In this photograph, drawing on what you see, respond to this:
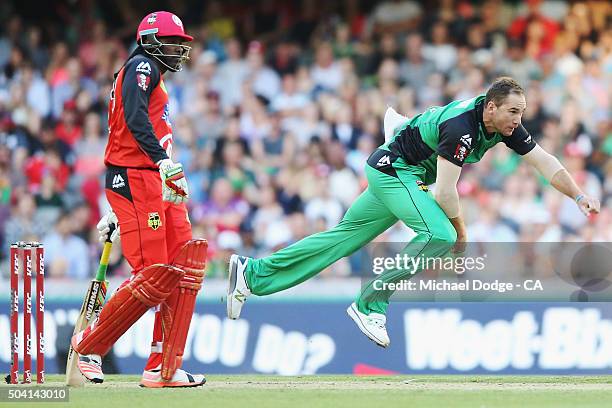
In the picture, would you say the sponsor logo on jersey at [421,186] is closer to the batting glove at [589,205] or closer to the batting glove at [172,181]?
the batting glove at [589,205]

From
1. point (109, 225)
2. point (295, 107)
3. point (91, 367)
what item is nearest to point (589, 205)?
point (109, 225)

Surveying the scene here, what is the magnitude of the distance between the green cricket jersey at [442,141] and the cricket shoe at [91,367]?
2364mm

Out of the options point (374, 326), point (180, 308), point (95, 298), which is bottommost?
point (374, 326)

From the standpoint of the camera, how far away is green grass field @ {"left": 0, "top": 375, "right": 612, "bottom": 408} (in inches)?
294

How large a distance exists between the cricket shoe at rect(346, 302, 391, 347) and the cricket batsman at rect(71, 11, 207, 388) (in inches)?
46.4

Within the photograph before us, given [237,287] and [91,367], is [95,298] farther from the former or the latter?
[237,287]

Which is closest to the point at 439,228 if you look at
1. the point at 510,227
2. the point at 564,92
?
the point at 510,227

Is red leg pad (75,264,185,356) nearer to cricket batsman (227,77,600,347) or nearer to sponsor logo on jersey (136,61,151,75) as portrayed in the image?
cricket batsman (227,77,600,347)

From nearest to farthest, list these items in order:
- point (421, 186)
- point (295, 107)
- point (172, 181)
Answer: point (172, 181), point (421, 186), point (295, 107)

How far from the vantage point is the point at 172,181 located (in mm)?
7707

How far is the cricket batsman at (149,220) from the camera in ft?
26.0

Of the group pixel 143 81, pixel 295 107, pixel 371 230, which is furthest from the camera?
pixel 295 107

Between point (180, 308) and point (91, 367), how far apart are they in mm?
713

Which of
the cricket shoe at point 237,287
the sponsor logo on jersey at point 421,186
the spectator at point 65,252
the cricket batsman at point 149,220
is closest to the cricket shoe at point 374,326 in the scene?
the cricket shoe at point 237,287
